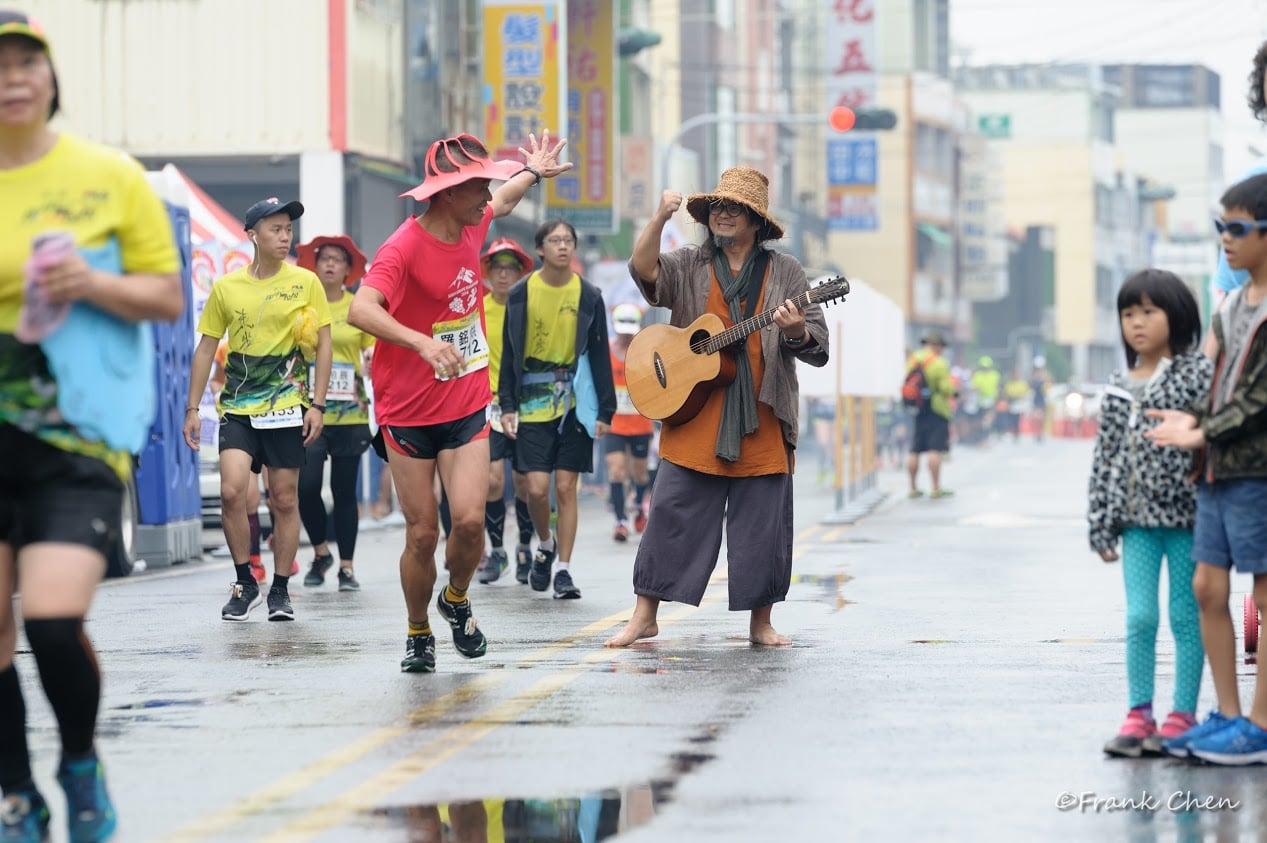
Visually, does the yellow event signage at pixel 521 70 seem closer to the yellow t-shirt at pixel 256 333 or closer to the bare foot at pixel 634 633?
the yellow t-shirt at pixel 256 333

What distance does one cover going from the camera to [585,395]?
1285cm

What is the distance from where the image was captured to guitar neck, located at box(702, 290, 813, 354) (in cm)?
949

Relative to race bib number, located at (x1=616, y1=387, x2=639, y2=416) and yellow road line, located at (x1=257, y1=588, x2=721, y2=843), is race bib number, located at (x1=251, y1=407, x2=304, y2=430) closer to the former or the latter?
Result: yellow road line, located at (x1=257, y1=588, x2=721, y2=843)

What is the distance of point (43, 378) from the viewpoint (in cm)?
559

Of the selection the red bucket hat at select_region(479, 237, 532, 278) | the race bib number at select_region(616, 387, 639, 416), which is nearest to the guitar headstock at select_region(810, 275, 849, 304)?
the red bucket hat at select_region(479, 237, 532, 278)

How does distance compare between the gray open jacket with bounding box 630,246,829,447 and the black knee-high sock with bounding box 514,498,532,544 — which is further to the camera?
the black knee-high sock with bounding box 514,498,532,544

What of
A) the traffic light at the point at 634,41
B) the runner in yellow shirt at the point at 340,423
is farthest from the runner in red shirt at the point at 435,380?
the traffic light at the point at 634,41

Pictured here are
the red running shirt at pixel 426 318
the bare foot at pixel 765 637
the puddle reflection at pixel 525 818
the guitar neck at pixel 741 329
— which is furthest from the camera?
the bare foot at pixel 765 637

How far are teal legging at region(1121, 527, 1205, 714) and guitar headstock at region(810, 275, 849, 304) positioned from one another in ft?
9.75

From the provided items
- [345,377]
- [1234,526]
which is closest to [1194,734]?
[1234,526]

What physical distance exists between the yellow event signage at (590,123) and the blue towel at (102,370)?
2874cm

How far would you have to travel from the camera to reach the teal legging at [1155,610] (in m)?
6.74

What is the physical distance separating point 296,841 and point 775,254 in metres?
4.92

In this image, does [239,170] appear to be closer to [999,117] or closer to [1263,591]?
[1263,591]
